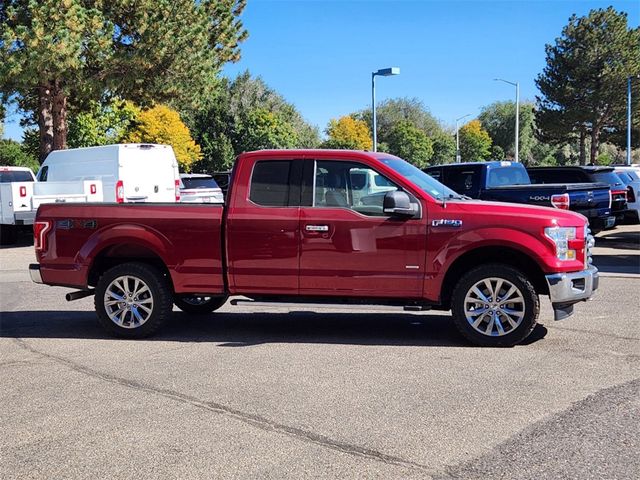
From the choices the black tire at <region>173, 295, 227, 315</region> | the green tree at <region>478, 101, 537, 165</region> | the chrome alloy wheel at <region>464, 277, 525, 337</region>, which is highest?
the green tree at <region>478, 101, 537, 165</region>

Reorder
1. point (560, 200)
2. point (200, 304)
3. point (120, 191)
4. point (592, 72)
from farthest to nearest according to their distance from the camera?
point (592, 72) < point (120, 191) < point (560, 200) < point (200, 304)

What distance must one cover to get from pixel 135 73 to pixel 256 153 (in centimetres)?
2079

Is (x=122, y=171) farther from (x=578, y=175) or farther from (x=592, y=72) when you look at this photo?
(x=592, y=72)

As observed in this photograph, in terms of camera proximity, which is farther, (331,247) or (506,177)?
(506,177)

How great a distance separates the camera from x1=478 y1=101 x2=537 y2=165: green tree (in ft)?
271

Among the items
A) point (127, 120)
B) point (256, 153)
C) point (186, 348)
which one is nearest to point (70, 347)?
point (186, 348)

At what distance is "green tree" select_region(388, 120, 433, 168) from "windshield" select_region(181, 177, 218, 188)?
4755 centimetres

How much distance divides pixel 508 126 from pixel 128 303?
85.5 m

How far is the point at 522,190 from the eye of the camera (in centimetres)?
1365

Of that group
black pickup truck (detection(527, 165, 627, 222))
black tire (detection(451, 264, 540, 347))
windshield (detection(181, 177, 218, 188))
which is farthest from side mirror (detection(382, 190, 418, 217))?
windshield (detection(181, 177, 218, 188))

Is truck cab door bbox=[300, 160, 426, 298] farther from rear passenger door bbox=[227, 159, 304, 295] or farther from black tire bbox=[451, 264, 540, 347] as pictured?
black tire bbox=[451, 264, 540, 347]

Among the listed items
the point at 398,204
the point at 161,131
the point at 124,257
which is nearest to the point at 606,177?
the point at 398,204

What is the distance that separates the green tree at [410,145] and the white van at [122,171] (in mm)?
51071

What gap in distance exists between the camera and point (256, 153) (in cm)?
731
